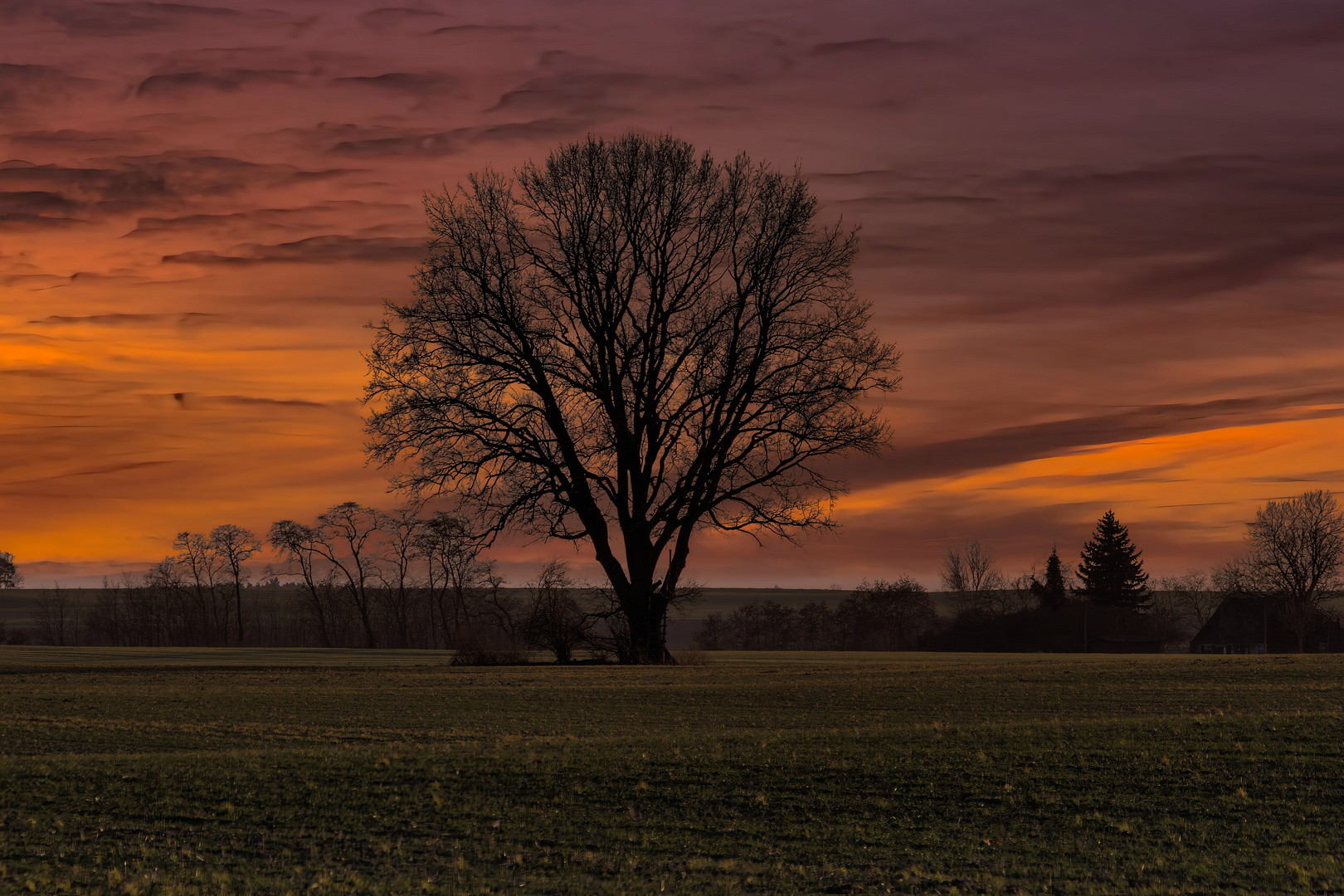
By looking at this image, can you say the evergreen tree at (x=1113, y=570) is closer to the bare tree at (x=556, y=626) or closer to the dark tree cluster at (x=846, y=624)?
the dark tree cluster at (x=846, y=624)

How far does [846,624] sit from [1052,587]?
53.8 ft

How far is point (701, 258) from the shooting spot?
34.7 metres

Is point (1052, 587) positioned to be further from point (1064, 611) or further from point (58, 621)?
point (58, 621)

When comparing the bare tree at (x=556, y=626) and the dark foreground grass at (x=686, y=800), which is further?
the bare tree at (x=556, y=626)

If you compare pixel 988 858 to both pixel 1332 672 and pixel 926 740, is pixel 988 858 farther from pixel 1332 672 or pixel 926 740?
pixel 1332 672

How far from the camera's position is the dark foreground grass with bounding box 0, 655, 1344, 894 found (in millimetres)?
8992

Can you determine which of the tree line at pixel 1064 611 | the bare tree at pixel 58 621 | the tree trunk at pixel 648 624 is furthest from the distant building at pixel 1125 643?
the bare tree at pixel 58 621

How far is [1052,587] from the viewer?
89.8m

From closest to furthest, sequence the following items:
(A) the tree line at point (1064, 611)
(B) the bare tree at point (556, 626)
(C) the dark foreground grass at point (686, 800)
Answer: (C) the dark foreground grass at point (686, 800), (B) the bare tree at point (556, 626), (A) the tree line at point (1064, 611)

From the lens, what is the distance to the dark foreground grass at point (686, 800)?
899 cm

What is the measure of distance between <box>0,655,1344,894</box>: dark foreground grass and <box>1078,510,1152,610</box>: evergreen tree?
7708 centimetres

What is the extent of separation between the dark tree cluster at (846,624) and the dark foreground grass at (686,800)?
2748 inches

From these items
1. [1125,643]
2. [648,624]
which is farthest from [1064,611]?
[648,624]

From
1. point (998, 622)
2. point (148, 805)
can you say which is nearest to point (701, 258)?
point (148, 805)
